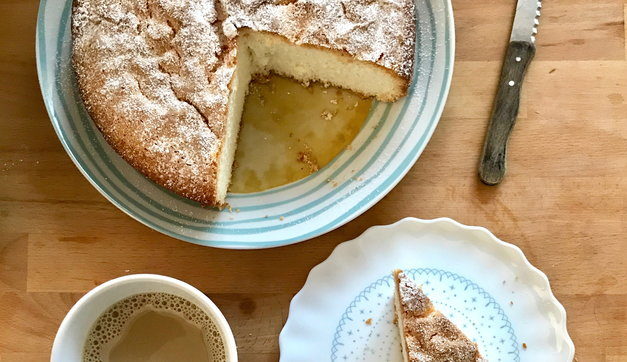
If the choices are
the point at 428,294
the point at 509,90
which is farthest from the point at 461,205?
the point at 509,90

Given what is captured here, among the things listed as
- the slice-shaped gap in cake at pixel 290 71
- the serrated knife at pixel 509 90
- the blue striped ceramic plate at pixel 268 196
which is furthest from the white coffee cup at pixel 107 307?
the serrated knife at pixel 509 90

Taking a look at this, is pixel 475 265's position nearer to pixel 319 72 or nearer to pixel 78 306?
pixel 319 72

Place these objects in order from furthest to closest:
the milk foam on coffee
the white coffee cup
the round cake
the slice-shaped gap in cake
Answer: the slice-shaped gap in cake
the round cake
the milk foam on coffee
the white coffee cup

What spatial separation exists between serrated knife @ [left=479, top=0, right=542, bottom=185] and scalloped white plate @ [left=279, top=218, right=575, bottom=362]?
0.79ft

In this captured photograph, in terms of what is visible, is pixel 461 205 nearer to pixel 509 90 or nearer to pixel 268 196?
pixel 509 90

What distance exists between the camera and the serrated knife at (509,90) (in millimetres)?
2412

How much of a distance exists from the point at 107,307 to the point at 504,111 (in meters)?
1.45

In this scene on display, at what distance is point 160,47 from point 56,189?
0.64 m

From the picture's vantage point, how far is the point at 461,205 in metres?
2.44

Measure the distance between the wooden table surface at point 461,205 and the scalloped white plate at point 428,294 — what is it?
0.10 metres

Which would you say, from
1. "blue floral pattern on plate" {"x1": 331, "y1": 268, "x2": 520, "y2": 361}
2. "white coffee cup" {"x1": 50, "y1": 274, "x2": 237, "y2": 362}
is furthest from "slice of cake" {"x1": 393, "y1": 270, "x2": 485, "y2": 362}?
"white coffee cup" {"x1": 50, "y1": 274, "x2": 237, "y2": 362}

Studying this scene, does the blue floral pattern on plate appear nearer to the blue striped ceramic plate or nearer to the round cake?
the blue striped ceramic plate

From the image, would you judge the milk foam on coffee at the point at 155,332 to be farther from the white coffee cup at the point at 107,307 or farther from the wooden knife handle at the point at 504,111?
the wooden knife handle at the point at 504,111

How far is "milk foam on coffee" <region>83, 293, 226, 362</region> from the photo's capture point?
2.14 m
